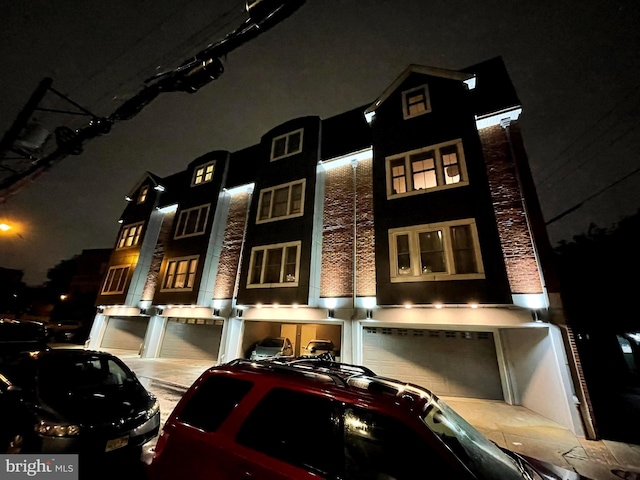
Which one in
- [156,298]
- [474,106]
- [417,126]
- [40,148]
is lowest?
[156,298]

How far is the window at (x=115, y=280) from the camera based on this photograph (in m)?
16.7

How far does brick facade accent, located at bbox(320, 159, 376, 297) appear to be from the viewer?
10.5m

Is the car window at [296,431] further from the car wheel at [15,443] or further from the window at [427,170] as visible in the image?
the window at [427,170]

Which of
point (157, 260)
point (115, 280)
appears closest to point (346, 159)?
point (157, 260)

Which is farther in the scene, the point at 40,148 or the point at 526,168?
the point at 40,148

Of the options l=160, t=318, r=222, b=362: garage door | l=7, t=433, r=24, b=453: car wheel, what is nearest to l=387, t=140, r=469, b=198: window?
l=7, t=433, r=24, b=453: car wheel

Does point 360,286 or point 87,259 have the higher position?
point 87,259

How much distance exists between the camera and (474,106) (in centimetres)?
1029

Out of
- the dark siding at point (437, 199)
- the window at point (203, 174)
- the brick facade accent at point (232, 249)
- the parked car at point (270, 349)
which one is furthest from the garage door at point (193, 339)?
the dark siding at point (437, 199)

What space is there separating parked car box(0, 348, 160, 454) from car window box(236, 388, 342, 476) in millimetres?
3217

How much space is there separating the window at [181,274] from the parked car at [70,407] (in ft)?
29.2

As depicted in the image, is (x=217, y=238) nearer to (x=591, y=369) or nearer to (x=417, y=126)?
(x=417, y=126)

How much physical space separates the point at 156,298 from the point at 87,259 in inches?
1210

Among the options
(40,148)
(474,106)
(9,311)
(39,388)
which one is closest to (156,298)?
(40,148)
